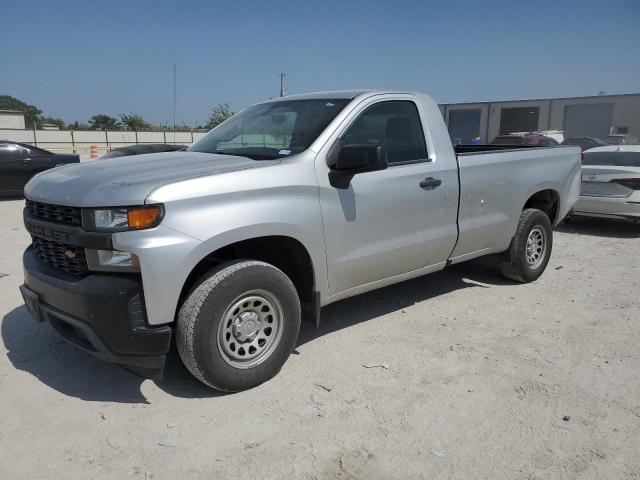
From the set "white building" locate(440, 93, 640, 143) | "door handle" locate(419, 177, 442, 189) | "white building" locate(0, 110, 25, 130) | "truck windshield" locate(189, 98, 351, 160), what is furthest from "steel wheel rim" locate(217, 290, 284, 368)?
"white building" locate(0, 110, 25, 130)

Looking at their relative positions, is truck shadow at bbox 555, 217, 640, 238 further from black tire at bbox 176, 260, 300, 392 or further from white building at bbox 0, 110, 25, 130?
white building at bbox 0, 110, 25, 130

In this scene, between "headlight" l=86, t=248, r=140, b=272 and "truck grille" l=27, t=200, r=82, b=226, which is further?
"truck grille" l=27, t=200, r=82, b=226

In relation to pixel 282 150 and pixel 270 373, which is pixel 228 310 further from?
pixel 282 150

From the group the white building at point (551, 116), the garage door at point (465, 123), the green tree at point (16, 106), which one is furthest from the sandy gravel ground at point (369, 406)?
the green tree at point (16, 106)

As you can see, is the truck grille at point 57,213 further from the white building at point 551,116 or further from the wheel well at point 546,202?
the white building at point 551,116

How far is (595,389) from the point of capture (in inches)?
141

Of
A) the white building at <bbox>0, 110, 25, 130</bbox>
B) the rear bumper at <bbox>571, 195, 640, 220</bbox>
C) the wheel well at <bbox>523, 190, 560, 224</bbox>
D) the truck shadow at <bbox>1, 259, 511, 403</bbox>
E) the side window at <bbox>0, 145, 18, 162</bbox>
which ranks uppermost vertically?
the white building at <bbox>0, 110, 25, 130</bbox>

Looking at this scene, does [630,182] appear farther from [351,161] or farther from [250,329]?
[250,329]

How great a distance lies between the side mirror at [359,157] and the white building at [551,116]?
127 ft

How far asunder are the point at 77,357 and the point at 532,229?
180 inches

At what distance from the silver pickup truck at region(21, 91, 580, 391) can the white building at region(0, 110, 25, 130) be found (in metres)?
66.4

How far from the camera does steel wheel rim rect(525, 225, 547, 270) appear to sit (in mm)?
5936

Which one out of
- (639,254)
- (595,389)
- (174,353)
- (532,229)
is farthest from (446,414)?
(639,254)

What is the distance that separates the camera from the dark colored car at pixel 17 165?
11820mm
